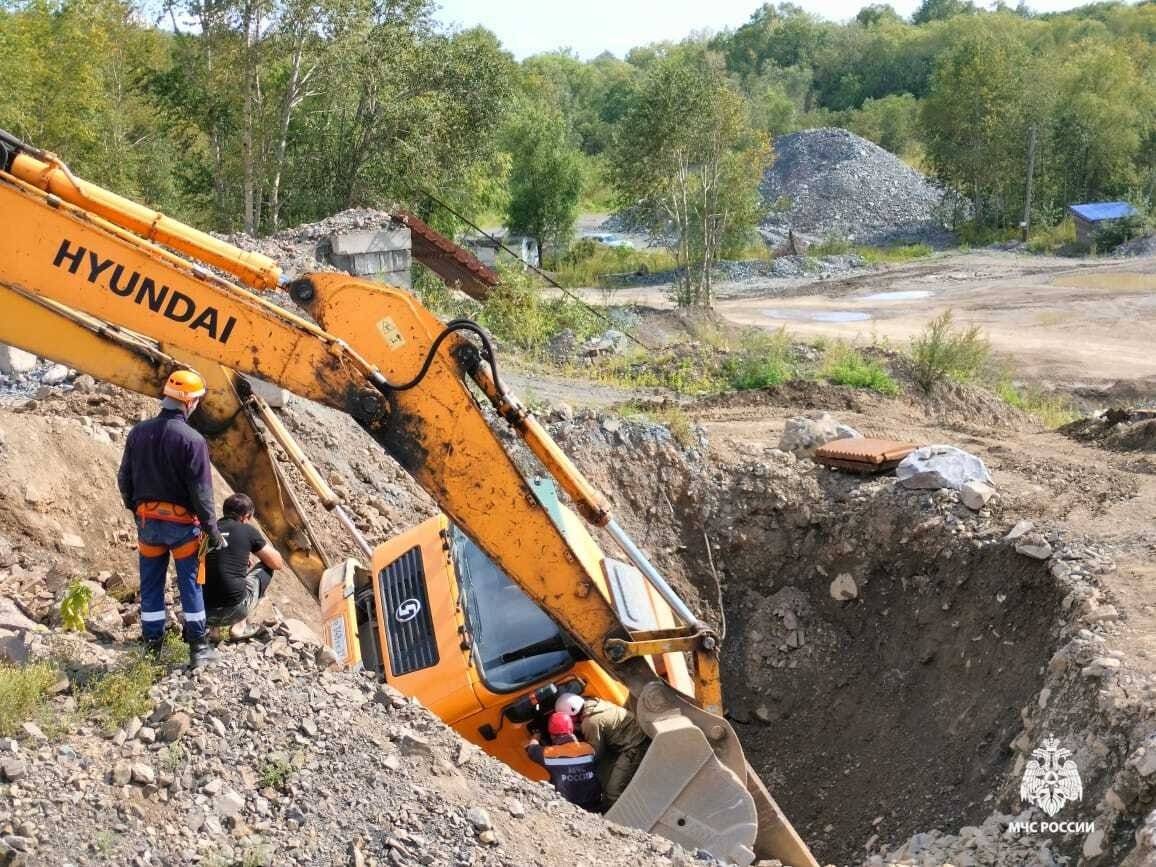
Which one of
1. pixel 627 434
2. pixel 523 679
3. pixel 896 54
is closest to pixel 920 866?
pixel 523 679

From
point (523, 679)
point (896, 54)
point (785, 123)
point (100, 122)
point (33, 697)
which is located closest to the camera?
point (33, 697)

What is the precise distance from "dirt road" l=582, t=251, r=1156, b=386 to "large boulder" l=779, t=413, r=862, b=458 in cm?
893

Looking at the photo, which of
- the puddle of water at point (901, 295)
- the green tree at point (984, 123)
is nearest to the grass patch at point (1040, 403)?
the puddle of water at point (901, 295)

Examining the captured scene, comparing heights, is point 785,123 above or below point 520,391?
above

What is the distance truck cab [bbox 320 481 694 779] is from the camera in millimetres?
6324

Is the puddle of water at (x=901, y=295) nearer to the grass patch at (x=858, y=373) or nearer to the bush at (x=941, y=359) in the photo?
the bush at (x=941, y=359)

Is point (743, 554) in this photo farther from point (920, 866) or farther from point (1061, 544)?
point (920, 866)

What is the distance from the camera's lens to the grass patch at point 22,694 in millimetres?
5090

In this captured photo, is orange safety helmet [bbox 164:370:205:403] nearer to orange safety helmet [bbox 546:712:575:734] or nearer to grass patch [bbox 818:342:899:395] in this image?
orange safety helmet [bbox 546:712:575:734]

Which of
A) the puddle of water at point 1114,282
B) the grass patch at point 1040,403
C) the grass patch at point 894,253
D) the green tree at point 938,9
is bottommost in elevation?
the grass patch at point 1040,403

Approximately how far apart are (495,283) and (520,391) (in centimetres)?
670

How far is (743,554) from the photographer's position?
10.7 m

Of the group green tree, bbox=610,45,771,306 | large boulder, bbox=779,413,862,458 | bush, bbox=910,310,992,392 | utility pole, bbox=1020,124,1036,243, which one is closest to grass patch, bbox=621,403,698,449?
large boulder, bbox=779,413,862,458

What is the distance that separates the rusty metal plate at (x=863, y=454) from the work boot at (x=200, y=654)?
6452 mm
